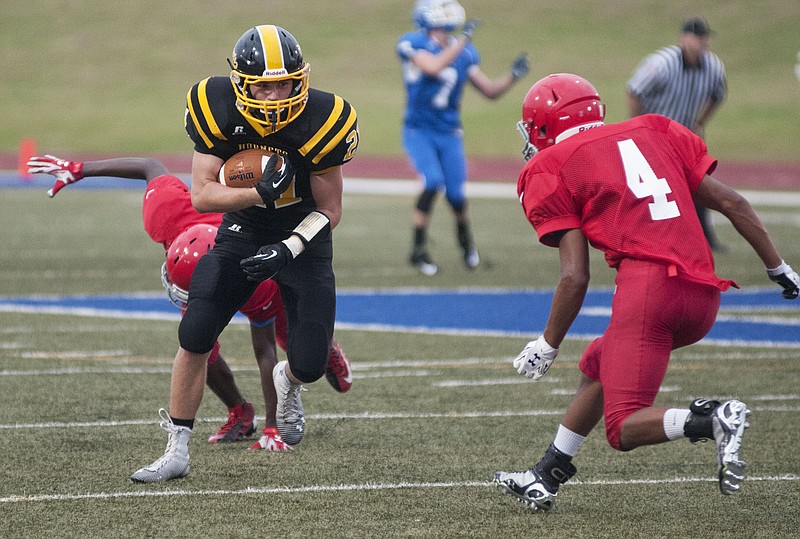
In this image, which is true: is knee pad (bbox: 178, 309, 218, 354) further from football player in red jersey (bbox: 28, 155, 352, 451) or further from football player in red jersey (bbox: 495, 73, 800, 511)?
football player in red jersey (bbox: 495, 73, 800, 511)

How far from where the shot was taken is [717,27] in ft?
135

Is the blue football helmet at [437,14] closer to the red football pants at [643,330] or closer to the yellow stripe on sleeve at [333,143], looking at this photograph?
the yellow stripe on sleeve at [333,143]

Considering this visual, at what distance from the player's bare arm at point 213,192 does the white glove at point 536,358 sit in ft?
3.69

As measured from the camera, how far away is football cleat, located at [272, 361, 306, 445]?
5117 mm

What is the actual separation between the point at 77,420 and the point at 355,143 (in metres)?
1.76

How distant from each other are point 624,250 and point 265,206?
56.4 inches

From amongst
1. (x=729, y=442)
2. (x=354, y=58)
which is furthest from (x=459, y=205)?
(x=354, y=58)

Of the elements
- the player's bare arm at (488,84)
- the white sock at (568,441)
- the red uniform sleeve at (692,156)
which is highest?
the red uniform sleeve at (692,156)

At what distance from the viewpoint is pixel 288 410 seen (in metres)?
5.12

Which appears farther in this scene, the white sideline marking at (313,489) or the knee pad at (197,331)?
the knee pad at (197,331)

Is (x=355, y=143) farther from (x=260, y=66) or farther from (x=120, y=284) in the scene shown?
(x=120, y=284)

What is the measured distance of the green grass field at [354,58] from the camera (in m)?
31.5

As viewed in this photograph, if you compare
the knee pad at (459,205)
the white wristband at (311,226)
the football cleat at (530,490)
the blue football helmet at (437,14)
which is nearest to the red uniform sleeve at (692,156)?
the football cleat at (530,490)

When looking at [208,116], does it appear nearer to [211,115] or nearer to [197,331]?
[211,115]
